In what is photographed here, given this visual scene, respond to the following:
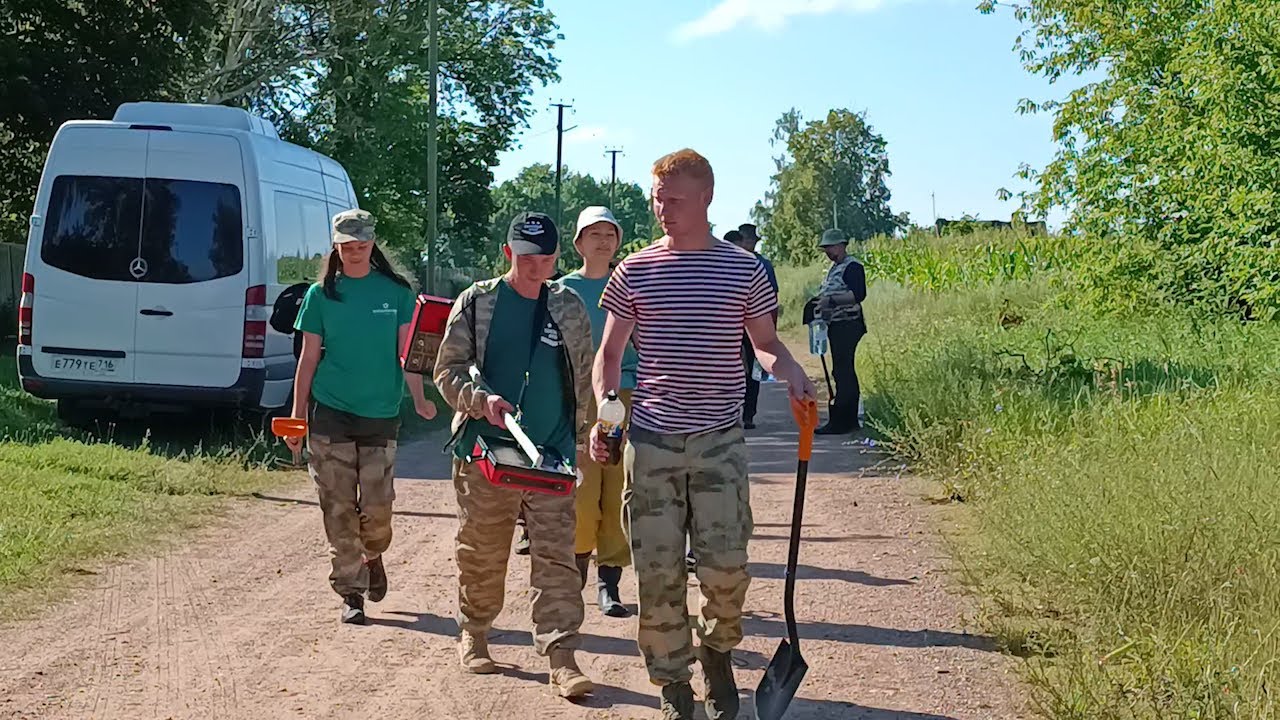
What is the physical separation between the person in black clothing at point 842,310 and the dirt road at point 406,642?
4.08m

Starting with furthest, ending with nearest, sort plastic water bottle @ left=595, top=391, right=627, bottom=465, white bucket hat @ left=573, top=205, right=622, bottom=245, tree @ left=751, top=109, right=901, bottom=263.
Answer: tree @ left=751, top=109, right=901, bottom=263 → white bucket hat @ left=573, top=205, right=622, bottom=245 → plastic water bottle @ left=595, top=391, right=627, bottom=465

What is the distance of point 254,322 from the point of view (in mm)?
11836

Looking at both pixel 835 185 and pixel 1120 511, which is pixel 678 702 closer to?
pixel 1120 511

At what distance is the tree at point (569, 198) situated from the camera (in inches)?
5064

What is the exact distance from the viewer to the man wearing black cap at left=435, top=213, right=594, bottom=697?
18.9 feet

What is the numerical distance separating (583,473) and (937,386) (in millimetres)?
5708

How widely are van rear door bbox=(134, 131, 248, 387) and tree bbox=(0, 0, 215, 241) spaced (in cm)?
1142

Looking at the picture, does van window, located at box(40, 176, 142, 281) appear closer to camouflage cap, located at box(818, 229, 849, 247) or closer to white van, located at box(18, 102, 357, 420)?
white van, located at box(18, 102, 357, 420)

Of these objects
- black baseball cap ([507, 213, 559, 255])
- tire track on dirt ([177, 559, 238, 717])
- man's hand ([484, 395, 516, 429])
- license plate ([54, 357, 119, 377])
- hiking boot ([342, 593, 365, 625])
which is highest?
black baseball cap ([507, 213, 559, 255])

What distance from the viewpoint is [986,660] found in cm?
611

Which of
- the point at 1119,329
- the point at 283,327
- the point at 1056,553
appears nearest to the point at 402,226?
the point at 1119,329

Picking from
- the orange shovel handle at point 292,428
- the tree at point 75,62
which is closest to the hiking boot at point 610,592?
the orange shovel handle at point 292,428

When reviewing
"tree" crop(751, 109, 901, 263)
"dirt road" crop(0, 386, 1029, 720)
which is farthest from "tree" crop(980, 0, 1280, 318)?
"tree" crop(751, 109, 901, 263)

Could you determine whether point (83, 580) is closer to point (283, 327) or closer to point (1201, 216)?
point (283, 327)
